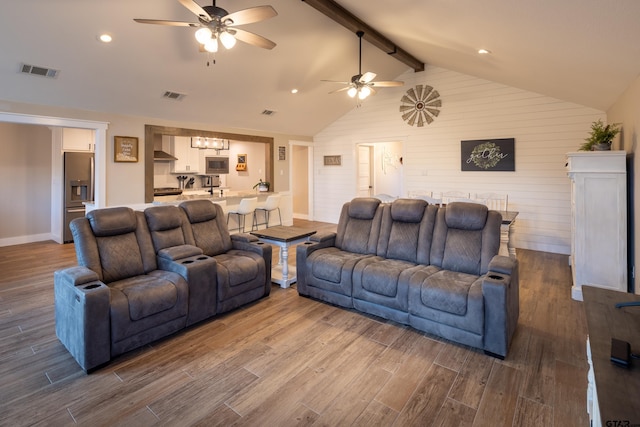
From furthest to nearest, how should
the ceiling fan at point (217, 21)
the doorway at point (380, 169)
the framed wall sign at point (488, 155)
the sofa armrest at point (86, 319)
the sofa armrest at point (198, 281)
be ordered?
the doorway at point (380, 169) < the framed wall sign at point (488, 155) < the sofa armrest at point (198, 281) < the ceiling fan at point (217, 21) < the sofa armrest at point (86, 319)

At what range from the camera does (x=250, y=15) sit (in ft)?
9.52

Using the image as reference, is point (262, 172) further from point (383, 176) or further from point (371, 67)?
point (371, 67)

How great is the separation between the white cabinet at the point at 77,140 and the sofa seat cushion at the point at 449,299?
269 inches

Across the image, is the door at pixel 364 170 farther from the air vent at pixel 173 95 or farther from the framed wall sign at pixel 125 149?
the framed wall sign at pixel 125 149

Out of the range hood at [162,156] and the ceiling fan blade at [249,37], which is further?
the range hood at [162,156]

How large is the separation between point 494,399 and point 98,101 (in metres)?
6.26

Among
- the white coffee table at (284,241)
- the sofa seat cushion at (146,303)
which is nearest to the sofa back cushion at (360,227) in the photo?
the white coffee table at (284,241)

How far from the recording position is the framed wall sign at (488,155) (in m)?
6.43

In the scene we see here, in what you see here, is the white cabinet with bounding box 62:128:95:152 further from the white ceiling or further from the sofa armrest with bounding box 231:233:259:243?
the sofa armrest with bounding box 231:233:259:243

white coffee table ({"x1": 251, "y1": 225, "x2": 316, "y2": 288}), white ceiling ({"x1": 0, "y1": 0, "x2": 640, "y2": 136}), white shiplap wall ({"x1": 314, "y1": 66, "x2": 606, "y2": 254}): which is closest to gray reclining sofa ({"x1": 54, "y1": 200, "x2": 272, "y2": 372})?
white coffee table ({"x1": 251, "y1": 225, "x2": 316, "y2": 288})

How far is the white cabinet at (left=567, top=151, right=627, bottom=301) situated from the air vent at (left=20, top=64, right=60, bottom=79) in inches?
253

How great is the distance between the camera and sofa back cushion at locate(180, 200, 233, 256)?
398 cm

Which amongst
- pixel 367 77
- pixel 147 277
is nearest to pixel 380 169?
pixel 367 77

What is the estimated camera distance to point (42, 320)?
134 inches
